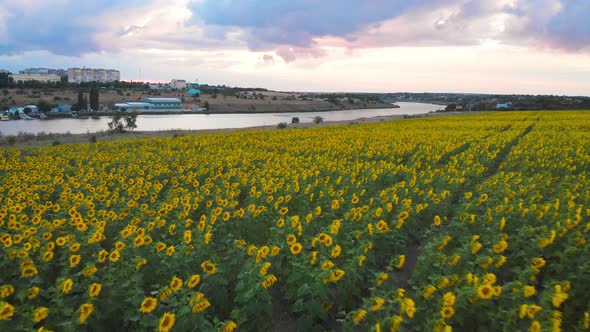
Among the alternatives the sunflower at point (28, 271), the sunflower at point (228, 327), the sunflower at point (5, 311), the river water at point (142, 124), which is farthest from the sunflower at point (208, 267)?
the river water at point (142, 124)

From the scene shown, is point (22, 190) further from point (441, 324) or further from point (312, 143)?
point (312, 143)

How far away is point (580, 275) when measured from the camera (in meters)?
4.75

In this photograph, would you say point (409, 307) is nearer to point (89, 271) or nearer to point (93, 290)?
point (93, 290)

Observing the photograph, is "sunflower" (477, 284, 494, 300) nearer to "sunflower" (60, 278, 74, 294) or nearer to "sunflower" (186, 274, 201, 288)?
"sunflower" (186, 274, 201, 288)

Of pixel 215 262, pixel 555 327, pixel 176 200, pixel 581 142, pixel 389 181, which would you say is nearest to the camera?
pixel 555 327

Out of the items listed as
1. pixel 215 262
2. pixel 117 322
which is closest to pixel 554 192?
pixel 215 262

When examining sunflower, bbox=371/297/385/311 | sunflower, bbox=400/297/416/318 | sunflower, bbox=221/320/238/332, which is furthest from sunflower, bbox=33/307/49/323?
sunflower, bbox=400/297/416/318

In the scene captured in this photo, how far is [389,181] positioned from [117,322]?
8.40 m

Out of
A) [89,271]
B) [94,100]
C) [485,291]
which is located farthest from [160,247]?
[94,100]

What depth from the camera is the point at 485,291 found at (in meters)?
3.78

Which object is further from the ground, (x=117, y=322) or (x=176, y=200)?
(x=176, y=200)

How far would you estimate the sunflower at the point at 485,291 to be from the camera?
146 inches

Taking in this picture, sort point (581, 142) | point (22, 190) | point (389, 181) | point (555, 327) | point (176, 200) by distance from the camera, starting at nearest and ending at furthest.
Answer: point (555, 327) → point (176, 200) → point (22, 190) → point (389, 181) → point (581, 142)

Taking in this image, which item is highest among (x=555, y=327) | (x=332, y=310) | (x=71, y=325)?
(x=555, y=327)
